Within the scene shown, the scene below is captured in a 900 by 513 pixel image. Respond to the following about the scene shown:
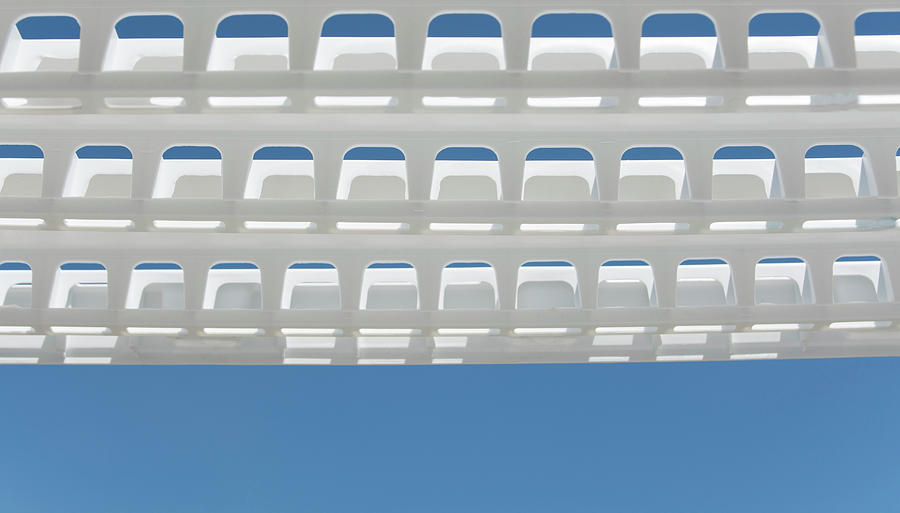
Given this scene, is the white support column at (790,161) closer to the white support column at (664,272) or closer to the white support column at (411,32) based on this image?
the white support column at (664,272)

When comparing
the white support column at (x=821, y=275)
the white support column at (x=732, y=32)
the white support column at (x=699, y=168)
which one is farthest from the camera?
the white support column at (x=821, y=275)

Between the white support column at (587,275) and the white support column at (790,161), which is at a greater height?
the white support column at (790,161)

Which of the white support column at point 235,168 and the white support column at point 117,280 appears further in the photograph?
the white support column at point 117,280

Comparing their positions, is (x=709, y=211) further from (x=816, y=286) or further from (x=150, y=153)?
(x=150, y=153)

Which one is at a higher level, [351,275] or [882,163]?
[882,163]

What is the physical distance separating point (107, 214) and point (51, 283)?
324 millimetres

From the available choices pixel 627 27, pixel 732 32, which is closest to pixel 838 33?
pixel 732 32

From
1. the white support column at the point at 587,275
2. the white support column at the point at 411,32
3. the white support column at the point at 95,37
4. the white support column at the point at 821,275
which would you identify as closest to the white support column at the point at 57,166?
the white support column at the point at 95,37

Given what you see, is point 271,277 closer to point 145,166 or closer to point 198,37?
point 145,166

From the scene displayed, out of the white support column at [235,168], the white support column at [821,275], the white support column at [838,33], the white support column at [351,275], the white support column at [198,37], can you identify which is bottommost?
the white support column at [821,275]

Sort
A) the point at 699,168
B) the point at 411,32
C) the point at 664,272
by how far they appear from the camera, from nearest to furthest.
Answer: the point at 411,32, the point at 699,168, the point at 664,272

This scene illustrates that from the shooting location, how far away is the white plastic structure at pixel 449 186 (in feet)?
4.96

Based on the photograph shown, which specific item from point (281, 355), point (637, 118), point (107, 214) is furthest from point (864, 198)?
point (107, 214)

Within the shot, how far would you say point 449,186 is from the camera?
188 centimetres
